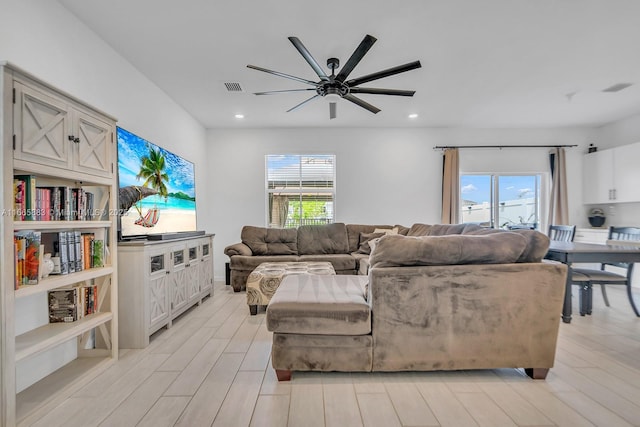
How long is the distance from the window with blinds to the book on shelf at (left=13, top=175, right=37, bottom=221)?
3.80 meters

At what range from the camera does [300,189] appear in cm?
539

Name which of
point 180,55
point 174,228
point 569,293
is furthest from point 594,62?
point 174,228

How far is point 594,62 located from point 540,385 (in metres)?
3.25

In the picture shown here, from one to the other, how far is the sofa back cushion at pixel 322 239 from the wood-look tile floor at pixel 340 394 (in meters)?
2.55

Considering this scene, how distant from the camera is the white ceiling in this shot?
2.26 m

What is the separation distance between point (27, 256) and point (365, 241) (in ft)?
13.3

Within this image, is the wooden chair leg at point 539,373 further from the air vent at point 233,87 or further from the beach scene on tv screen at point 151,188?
the air vent at point 233,87

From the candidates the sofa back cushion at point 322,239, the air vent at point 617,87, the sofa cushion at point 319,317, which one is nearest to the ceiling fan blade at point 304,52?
the sofa cushion at point 319,317

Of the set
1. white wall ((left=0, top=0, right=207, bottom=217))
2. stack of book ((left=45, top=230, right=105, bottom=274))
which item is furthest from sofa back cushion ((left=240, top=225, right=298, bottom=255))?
stack of book ((left=45, top=230, right=105, bottom=274))

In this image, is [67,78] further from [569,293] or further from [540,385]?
[569,293]

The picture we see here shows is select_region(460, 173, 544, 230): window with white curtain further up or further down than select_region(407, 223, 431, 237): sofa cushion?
further up

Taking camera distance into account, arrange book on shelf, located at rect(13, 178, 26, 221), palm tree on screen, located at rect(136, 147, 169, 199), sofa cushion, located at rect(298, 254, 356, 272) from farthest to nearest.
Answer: sofa cushion, located at rect(298, 254, 356, 272) < palm tree on screen, located at rect(136, 147, 169, 199) < book on shelf, located at rect(13, 178, 26, 221)

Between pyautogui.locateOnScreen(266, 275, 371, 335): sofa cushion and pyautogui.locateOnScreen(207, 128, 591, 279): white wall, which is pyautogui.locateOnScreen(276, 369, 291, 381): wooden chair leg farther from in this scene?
pyautogui.locateOnScreen(207, 128, 591, 279): white wall

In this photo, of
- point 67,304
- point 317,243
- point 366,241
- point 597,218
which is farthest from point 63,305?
point 597,218
